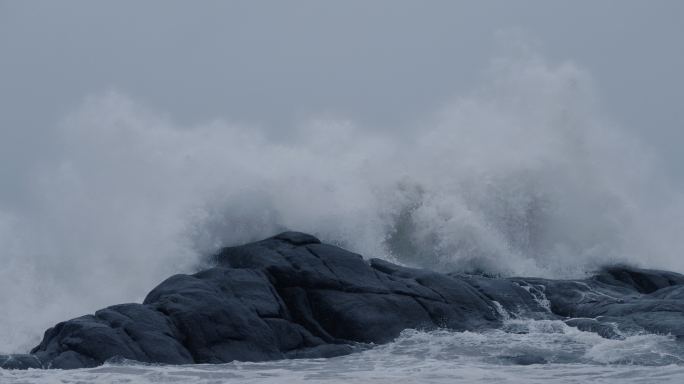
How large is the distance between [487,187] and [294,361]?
9.96 m

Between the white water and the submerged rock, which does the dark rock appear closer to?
the submerged rock

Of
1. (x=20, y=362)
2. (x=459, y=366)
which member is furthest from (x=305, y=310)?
(x=20, y=362)

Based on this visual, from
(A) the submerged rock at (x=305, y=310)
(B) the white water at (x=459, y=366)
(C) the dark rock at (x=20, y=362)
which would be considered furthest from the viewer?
(A) the submerged rock at (x=305, y=310)

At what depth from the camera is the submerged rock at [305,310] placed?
1024cm

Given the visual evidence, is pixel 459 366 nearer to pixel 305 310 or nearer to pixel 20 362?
pixel 305 310

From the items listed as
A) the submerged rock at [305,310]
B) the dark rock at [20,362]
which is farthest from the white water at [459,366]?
the submerged rock at [305,310]

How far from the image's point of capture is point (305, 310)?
12328 millimetres

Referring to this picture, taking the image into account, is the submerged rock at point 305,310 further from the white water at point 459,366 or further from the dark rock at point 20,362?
the white water at point 459,366

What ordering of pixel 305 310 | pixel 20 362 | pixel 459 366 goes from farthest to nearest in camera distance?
pixel 305 310
pixel 459 366
pixel 20 362

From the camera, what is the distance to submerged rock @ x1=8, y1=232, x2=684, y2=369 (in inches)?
403

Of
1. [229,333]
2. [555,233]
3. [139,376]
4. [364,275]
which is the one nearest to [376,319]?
[364,275]

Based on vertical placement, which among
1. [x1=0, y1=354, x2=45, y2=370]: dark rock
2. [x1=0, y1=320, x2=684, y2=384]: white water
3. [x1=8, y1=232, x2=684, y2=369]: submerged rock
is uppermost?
→ [x1=8, y1=232, x2=684, y2=369]: submerged rock

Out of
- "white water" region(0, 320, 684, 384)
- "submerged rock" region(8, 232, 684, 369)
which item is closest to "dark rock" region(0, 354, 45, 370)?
"submerged rock" region(8, 232, 684, 369)

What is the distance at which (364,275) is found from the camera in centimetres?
1319
